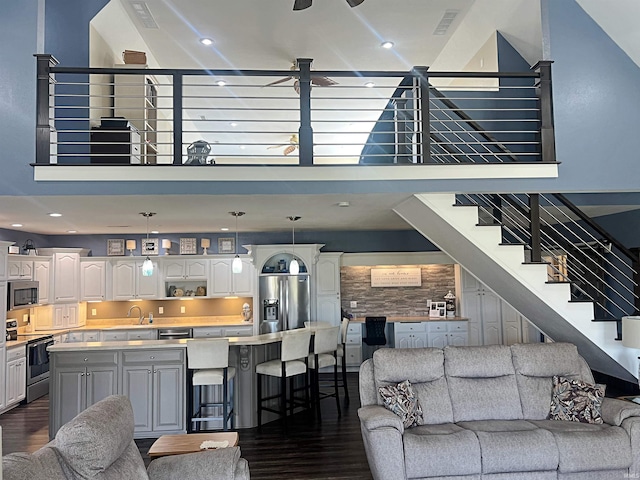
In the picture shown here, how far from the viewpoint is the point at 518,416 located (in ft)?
14.1

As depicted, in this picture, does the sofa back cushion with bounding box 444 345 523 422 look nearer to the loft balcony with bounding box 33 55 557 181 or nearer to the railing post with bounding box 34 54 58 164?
the loft balcony with bounding box 33 55 557 181

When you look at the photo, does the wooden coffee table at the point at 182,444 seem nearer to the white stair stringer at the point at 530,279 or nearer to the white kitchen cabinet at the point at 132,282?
the white stair stringer at the point at 530,279

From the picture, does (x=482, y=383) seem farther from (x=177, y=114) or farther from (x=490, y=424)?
(x=177, y=114)

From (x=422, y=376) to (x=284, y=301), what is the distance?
4581mm

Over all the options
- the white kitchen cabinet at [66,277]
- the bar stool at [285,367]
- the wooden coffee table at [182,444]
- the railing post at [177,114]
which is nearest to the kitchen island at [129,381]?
the bar stool at [285,367]

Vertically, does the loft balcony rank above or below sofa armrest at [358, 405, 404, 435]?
above

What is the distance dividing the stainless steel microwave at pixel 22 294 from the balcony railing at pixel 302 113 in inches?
108

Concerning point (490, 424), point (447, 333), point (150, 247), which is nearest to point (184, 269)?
point (150, 247)

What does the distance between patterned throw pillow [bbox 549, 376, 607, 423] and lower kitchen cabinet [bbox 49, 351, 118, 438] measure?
459cm

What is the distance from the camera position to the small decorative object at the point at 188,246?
903 cm

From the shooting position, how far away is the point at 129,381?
17.7ft

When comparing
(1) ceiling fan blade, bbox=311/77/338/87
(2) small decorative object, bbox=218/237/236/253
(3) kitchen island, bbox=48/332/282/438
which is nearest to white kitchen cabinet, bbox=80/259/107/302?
(2) small decorative object, bbox=218/237/236/253

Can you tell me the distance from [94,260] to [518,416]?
24.6 ft

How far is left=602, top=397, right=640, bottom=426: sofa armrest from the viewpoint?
13.0 feet
